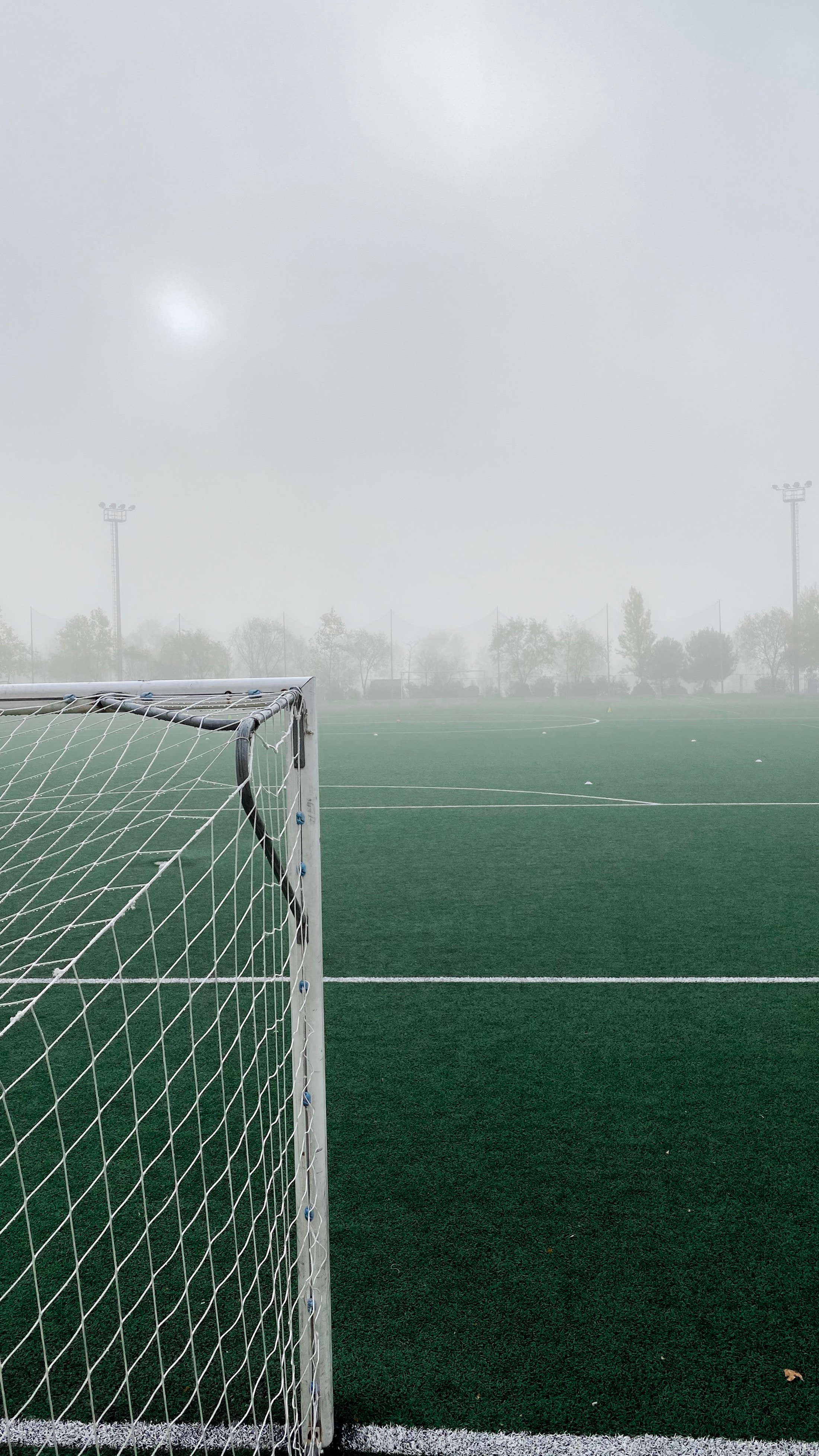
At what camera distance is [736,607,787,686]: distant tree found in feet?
188

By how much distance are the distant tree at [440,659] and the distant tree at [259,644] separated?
29.4ft

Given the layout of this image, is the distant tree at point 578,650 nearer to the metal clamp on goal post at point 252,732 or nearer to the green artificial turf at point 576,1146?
the green artificial turf at point 576,1146

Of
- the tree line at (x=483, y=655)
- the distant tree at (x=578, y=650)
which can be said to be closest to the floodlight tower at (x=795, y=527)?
the tree line at (x=483, y=655)

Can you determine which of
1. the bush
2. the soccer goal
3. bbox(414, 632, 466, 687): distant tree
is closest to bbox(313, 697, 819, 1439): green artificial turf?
the soccer goal

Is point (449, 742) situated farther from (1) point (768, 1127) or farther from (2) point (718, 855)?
(1) point (768, 1127)

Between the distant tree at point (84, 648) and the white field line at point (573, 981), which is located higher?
the distant tree at point (84, 648)

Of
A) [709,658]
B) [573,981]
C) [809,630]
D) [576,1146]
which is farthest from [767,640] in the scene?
[576,1146]

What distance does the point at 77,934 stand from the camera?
5164 millimetres

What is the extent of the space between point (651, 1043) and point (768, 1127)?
699mm

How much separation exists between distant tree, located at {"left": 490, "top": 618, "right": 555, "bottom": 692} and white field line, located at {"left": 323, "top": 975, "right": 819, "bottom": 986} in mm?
56532

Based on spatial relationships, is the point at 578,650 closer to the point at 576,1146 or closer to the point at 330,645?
the point at 330,645

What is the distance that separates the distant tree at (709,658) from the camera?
5397 cm

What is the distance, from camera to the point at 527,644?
203ft

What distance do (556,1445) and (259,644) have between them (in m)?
60.7
